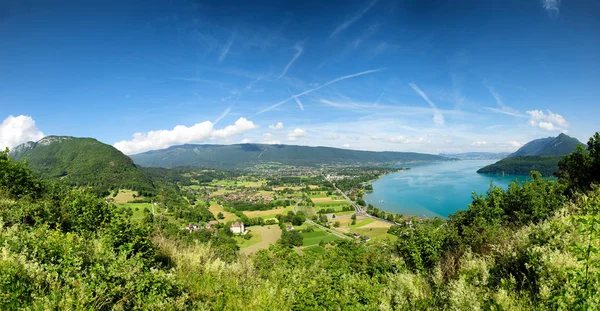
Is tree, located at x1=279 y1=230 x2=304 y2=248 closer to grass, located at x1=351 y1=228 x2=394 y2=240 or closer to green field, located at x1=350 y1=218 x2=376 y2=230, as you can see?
grass, located at x1=351 y1=228 x2=394 y2=240

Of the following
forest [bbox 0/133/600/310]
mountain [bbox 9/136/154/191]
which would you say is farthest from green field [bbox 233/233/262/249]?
mountain [bbox 9/136/154/191]

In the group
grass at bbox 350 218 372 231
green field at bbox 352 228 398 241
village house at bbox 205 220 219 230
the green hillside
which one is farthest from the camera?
the green hillside

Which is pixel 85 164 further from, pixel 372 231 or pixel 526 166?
pixel 526 166

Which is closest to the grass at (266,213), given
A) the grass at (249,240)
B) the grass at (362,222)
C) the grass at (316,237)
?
the grass at (249,240)

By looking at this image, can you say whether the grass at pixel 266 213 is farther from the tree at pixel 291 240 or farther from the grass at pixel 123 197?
the grass at pixel 123 197

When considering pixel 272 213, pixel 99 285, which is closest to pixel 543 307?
pixel 99 285

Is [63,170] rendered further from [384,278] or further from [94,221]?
[384,278]
